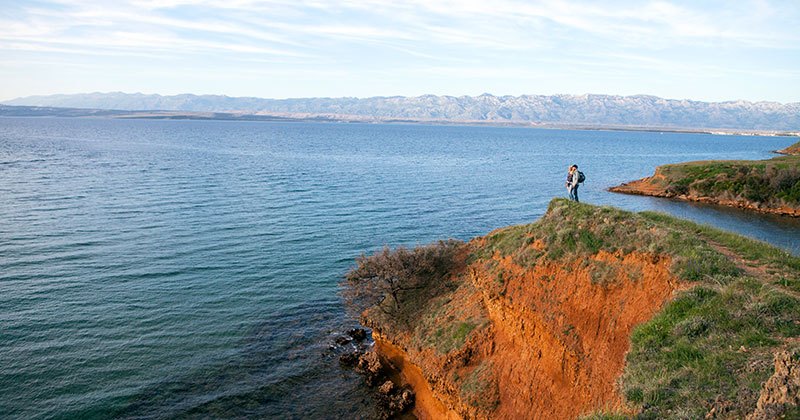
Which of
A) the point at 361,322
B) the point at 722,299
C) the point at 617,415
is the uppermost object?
the point at 722,299

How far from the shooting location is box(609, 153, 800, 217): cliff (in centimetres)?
6119

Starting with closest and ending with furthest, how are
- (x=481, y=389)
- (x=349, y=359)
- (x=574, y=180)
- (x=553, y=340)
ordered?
(x=553, y=340), (x=481, y=389), (x=349, y=359), (x=574, y=180)

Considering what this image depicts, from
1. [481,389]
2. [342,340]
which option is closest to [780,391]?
[481,389]

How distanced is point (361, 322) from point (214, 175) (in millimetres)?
59231

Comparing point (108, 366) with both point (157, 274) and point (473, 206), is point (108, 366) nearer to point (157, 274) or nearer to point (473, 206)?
point (157, 274)

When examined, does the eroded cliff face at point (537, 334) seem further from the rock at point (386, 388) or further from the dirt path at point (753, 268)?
the dirt path at point (753, 268)

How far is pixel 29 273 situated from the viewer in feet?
116

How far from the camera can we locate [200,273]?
3700cm

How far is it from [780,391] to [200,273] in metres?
34.3

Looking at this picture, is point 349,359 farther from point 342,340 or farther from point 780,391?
point 780,391

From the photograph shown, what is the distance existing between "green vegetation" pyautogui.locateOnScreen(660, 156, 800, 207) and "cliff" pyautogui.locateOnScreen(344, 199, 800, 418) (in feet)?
152

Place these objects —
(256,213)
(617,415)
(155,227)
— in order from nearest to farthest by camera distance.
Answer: (617,415), (155,227), (256,213)

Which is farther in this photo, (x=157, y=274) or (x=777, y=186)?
(x=777, y=186)

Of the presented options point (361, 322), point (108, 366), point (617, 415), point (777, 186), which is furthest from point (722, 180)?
point (108, 366)
